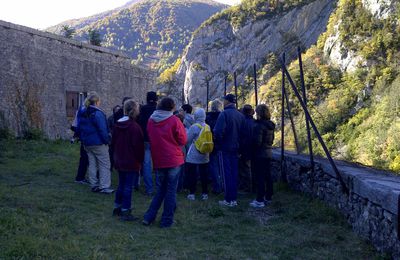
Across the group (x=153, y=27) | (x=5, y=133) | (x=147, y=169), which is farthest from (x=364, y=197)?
(x=153, y=27)

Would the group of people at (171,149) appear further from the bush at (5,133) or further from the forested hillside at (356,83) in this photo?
the forested hillside at (356,83)

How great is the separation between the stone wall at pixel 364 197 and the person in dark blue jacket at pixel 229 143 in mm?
1309

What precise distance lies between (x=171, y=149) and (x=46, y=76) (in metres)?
11.0

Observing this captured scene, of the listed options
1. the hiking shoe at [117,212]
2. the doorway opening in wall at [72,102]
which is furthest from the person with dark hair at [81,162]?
the doorway opening in wall at [72,102]

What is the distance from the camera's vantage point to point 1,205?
5.48m

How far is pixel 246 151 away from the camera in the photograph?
280 inches

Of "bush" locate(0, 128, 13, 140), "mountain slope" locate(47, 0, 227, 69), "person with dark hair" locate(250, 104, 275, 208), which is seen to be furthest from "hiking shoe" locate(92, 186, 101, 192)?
"mountain slope" locate(47, 0, 227, 69)

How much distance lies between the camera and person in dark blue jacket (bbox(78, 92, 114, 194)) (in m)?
6.78

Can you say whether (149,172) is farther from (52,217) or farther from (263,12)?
(263,12)

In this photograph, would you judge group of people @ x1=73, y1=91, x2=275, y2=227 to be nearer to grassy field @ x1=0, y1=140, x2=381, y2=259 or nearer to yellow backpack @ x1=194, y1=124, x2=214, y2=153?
yellow backpack @ x1=194, y1=124, x2=214, y2=153

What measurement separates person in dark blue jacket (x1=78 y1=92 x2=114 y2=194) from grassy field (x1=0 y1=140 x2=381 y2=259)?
285mm

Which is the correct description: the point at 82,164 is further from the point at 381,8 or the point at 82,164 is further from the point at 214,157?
the point at 381,8

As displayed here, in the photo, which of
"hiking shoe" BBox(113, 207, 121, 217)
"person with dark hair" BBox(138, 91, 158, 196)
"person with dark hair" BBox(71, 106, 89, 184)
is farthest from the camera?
"person with dark hair" BBox(71, 106, 89, 184)

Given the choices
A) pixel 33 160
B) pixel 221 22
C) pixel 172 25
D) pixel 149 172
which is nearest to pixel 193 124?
pixel 149 172
